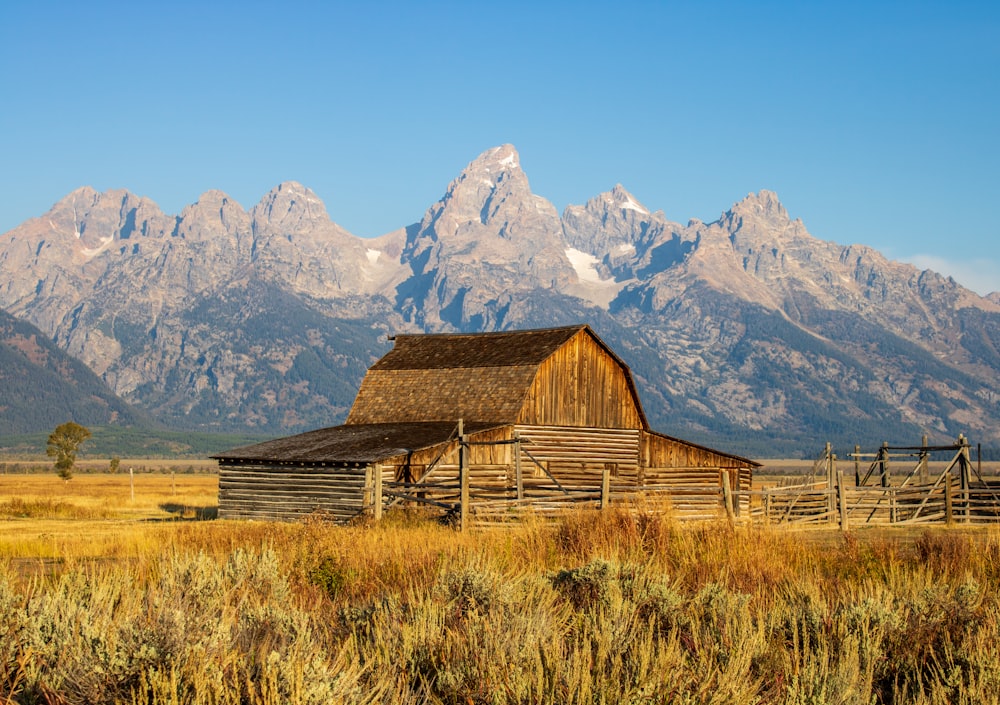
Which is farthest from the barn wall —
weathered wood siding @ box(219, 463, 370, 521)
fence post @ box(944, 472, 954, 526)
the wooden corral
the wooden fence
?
fence post @ box(944, 472, 954, 526)

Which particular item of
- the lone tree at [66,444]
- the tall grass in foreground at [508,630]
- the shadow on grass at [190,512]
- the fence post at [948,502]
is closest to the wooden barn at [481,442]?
the shadow on grass at [190,512]

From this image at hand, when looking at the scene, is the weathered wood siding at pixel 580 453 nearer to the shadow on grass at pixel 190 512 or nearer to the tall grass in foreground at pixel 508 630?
the shadow on grass at pixel 190 512

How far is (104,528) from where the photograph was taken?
30.2m

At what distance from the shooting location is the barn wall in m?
38.9

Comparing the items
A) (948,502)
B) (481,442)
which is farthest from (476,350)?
(948,502)

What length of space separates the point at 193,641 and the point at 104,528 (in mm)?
24254

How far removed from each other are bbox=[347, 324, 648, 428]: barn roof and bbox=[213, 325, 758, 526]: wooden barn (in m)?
0.05

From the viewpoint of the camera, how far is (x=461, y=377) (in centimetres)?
4128

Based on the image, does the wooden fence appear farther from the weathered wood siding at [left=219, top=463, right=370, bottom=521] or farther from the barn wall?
the weathered wood siding at [left=219, top=463, right=370, bottom=521]

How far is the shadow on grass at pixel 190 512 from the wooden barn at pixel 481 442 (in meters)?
1.04

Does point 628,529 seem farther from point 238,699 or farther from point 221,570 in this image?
point 238,699

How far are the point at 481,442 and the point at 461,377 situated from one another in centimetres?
889

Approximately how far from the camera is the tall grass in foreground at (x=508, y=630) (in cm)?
732

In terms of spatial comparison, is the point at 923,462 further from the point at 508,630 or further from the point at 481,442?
the point at 508,630
